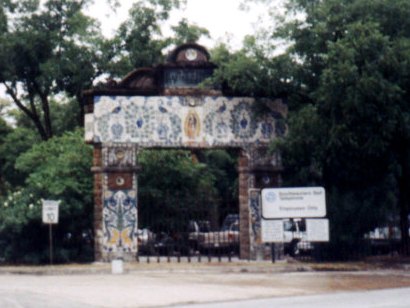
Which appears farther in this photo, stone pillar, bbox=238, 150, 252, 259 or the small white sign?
stone pillar, bbox=238, 150, 252, 259

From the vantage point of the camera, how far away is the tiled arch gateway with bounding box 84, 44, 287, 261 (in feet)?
101

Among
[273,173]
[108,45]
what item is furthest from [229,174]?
[273,173]

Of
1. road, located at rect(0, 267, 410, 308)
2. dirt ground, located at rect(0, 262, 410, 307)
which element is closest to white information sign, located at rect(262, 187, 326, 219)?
dirt ground, located at rect(0, 262, 410, 307)

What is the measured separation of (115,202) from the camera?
31.0 m

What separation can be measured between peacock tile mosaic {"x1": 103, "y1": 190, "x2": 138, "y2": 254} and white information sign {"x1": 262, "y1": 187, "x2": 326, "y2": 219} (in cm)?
461

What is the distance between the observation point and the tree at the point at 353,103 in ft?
92.1

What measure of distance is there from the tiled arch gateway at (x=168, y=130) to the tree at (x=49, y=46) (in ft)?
39.8

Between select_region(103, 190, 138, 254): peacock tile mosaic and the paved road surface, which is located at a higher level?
select_region(103, 190, 138, 254): peacock tile mosaic

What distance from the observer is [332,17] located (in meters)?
29.6

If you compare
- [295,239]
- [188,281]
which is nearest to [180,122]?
[295,239]

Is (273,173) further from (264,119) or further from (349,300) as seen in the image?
(349,300)


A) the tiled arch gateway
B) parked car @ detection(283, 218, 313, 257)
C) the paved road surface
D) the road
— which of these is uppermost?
the tiled arch gateway

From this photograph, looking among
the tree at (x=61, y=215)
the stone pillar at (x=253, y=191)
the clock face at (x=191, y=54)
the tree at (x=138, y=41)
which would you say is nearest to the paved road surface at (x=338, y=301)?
the stone pillar at (x=253, y=191)

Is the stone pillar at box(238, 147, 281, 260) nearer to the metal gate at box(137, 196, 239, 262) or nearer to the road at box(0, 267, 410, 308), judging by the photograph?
the metal gate at box(137, 196, 239, 262)
